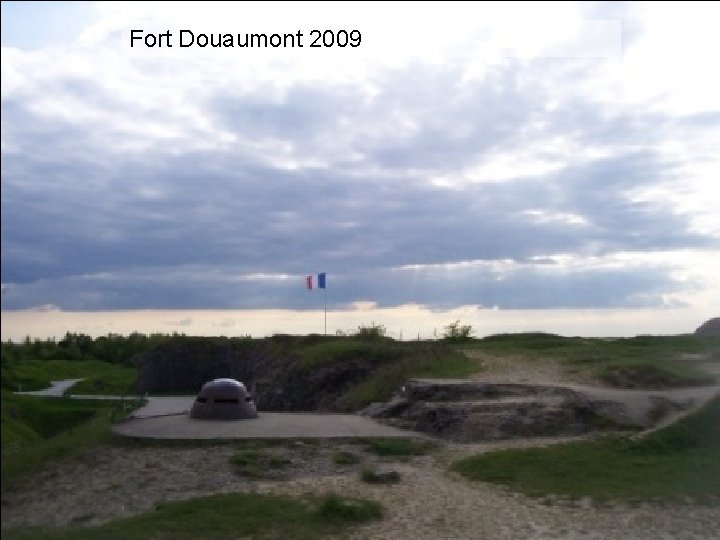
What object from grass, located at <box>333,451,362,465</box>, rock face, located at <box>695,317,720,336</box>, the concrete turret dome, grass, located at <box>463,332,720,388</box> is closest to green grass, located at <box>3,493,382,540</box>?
grass, located at <box>333,451,362,465</box>

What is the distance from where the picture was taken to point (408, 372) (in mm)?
22641

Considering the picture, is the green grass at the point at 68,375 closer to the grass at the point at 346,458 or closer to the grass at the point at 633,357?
the grass at the point at 346,458

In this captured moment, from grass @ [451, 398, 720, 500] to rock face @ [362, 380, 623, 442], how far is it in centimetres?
145

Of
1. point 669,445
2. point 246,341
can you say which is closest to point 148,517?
point 669,445

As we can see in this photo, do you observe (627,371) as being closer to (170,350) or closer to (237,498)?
(237,498)

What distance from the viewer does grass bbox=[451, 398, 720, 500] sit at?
38.1 ft

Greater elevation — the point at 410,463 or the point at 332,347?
the point at 332,347

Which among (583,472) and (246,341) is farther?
(246,341)

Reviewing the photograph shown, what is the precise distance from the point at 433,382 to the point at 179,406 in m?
6.78

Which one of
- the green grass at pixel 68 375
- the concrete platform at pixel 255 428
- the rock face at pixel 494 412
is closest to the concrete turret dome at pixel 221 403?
the concrete platform at pixel 255 428

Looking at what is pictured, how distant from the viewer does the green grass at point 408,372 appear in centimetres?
2169

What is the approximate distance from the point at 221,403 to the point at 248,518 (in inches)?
287

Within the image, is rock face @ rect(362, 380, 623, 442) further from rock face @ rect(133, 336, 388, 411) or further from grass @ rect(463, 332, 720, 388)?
rock face @ rect(133, 336, 388, 411)

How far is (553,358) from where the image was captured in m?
24.3
